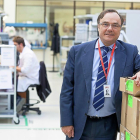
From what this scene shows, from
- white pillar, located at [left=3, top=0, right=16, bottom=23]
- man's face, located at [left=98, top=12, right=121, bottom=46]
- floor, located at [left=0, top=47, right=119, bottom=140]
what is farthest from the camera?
white pillar, located at [left=3, top=0, right=16, bottom=23]

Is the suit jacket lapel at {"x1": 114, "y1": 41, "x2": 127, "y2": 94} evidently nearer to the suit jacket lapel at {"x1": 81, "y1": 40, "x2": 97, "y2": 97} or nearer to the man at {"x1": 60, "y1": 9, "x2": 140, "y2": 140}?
the man at {"x1": 60, "y1": 9, "x2": 140, "y2": 140}

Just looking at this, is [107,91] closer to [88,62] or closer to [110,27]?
[88,62]

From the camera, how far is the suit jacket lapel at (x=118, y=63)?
2.17 meters

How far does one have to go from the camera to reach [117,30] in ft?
7.01

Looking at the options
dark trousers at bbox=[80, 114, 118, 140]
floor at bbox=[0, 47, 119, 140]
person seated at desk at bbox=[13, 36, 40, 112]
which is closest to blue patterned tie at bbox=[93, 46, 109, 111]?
dark trousers at bbox=[80, 114, 118, 140]

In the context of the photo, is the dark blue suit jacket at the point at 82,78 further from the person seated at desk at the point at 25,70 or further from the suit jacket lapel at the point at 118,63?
the person seated at desk at the point at 25,70

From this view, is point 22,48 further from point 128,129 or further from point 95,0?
point 95,0

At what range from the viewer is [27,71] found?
19.2 feet

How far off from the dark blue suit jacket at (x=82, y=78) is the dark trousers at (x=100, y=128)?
0.17ft

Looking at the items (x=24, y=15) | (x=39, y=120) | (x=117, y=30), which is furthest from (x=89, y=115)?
(x=24, y=15)

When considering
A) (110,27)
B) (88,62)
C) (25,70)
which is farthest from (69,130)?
(25,70)

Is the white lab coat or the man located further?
the white lab coat

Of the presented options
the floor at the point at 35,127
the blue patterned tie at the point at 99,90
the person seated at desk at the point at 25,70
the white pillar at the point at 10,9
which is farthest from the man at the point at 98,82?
the white pillar at the point at 10,9

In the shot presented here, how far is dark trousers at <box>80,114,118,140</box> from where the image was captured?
221 cm
